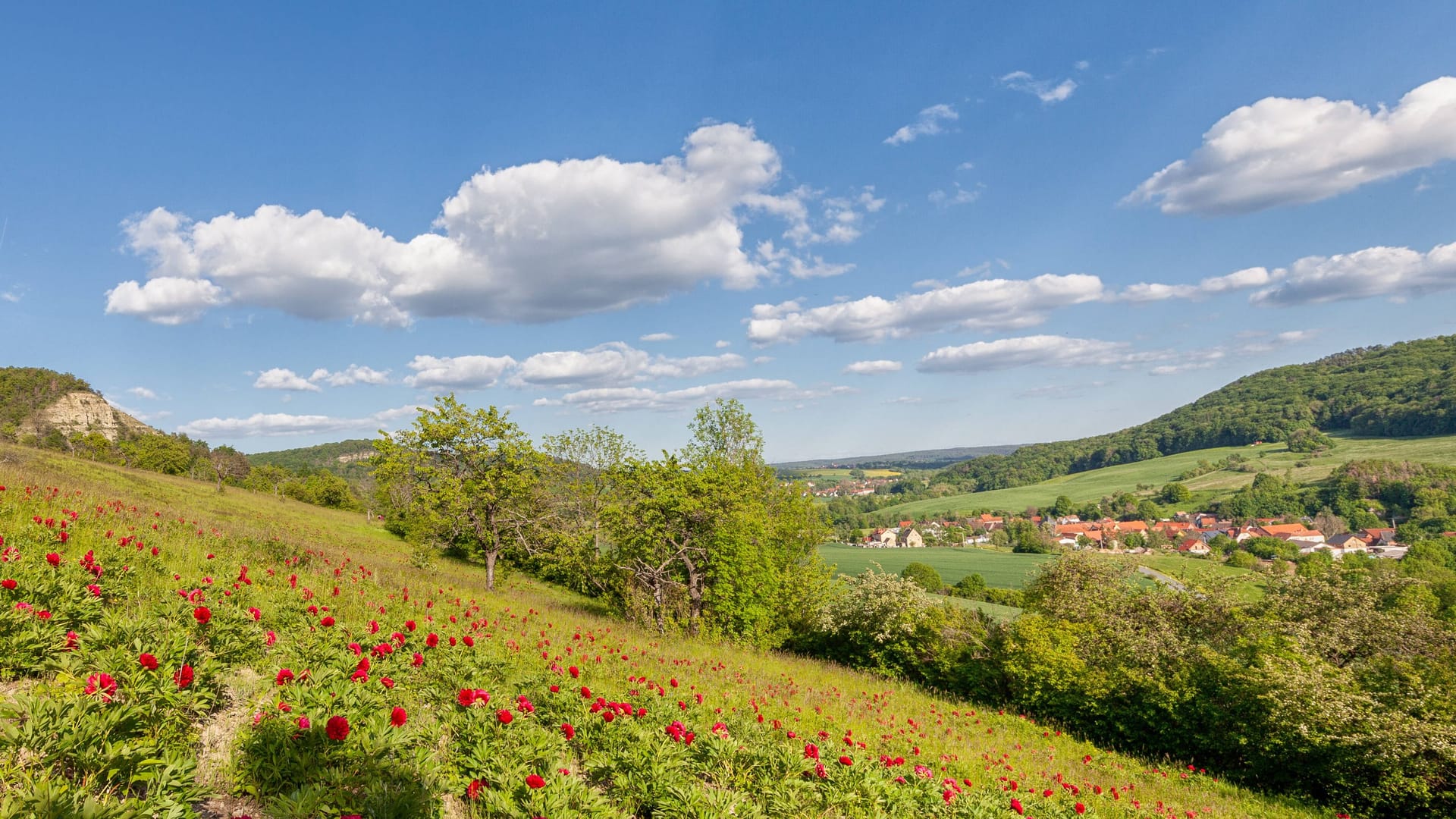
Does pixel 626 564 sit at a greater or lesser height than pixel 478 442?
lesser

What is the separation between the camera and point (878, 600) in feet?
75.0

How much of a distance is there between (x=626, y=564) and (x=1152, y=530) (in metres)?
110

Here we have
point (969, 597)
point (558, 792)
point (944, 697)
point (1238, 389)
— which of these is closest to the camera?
point (558, 792)

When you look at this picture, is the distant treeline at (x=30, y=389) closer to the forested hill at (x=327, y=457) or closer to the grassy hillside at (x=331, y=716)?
the forested hill at (x=327, y=457)

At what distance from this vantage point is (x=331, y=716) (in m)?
3.71

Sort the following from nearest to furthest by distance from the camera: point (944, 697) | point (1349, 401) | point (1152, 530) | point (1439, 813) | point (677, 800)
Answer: point (677, 800), point (1439, 813), point (944, 697), point (1152, 530), point (1349, 401)

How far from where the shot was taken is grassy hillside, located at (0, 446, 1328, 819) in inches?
116

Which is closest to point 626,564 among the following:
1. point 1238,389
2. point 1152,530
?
point 1152,530

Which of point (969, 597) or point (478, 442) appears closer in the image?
point (478, 442)

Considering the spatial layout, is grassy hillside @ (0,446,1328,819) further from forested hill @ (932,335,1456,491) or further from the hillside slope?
forested hill @ (932,335,1456,491)

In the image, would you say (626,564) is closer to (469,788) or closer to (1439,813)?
(469,788)

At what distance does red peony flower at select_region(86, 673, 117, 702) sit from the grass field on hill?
152309 mm

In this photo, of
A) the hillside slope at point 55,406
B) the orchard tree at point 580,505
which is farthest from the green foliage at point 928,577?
Result: the hillside slope at point 55,406

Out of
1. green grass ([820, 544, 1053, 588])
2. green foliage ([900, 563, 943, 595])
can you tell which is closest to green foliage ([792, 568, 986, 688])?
green grass ([820, 544, 1053, 588])
